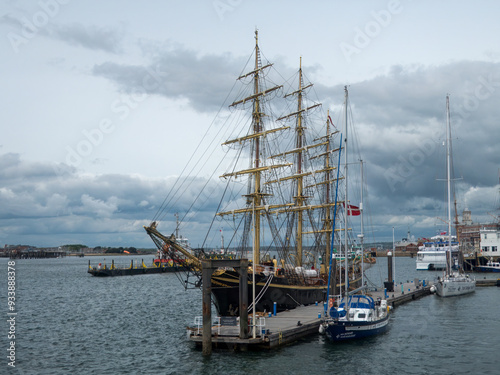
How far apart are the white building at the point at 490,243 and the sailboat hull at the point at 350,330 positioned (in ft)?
340

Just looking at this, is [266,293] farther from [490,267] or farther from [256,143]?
[490,267]

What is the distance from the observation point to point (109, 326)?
1861 inches

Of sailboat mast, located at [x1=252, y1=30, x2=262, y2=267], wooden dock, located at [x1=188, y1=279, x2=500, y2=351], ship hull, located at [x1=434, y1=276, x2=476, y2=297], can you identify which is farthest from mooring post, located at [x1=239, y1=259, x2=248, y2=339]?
ship hull, located at [x1=434, y1=276, x2=476, y2=297]

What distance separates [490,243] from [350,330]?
108683 millimetres

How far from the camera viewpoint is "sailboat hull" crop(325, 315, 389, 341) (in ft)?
115

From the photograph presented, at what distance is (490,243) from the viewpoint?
12900cm

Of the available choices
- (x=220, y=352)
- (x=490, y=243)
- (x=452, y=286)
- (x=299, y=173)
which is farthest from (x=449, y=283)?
(x=490, y=243)

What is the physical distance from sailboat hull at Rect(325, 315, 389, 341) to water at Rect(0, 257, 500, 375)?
0.54m

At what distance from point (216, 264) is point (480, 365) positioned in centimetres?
1778

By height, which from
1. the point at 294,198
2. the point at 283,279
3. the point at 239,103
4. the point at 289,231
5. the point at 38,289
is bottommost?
the point at 38,289

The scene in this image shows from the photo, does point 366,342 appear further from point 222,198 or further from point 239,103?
point 239,103

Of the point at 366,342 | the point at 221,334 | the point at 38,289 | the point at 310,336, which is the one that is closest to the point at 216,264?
the point at 221,334

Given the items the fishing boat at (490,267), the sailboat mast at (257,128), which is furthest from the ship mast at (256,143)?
the fishing boat at (490,267)

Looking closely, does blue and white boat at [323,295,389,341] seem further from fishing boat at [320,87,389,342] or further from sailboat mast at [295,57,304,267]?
sailboat mast at [295,57,304,267]
